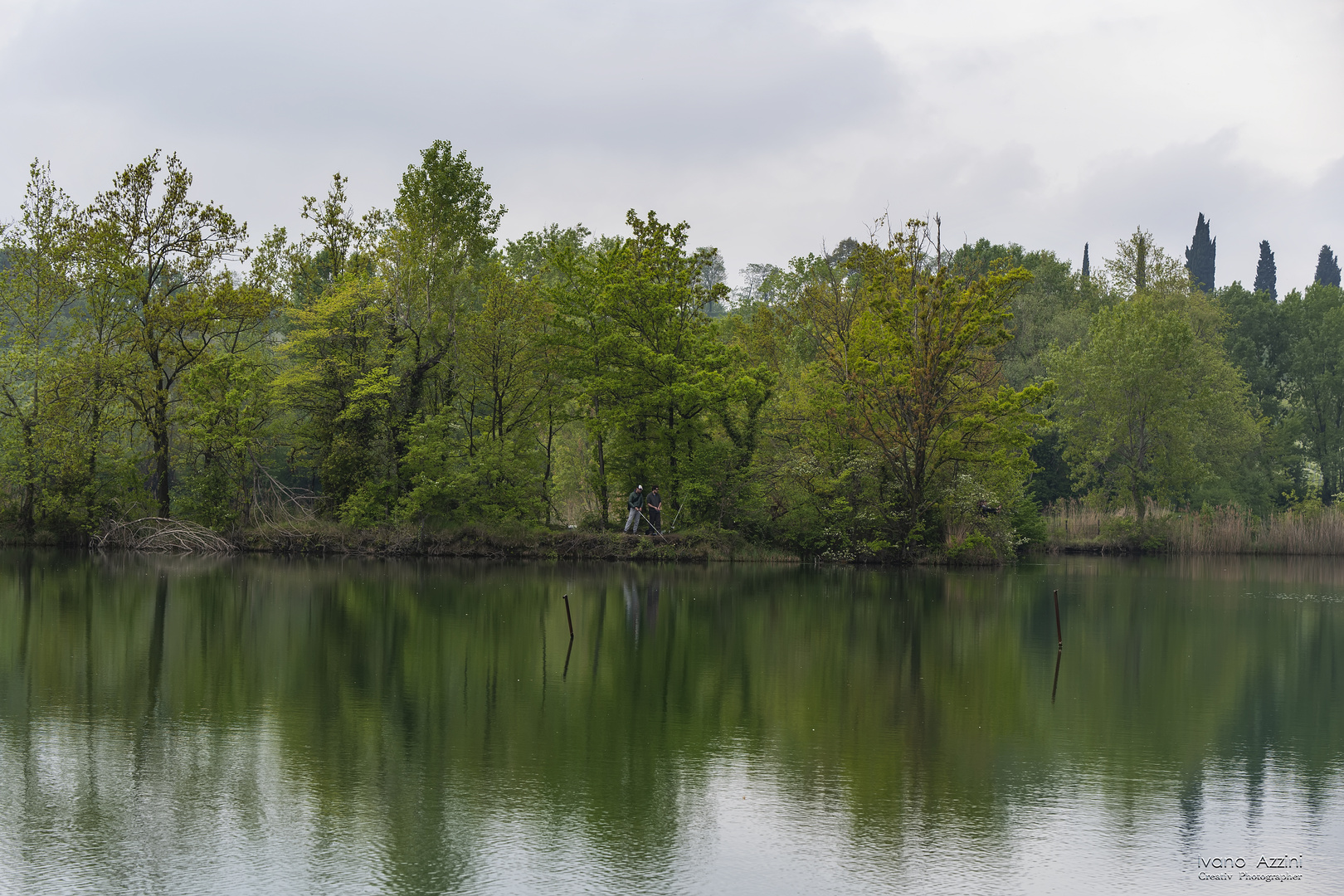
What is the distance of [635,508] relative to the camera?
40250mm

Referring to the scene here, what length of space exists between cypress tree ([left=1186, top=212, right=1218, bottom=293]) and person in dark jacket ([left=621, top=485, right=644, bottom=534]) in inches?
4864

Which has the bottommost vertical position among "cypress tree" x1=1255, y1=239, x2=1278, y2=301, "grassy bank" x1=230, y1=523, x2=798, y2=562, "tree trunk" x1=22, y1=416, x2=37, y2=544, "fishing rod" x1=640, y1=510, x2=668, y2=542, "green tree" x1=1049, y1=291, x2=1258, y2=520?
"grassy bank" x1=230, y1=523, x2=798, y2=562

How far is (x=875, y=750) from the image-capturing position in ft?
36.4

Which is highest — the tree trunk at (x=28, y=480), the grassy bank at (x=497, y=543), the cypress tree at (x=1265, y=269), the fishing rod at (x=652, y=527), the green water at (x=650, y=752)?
the cypress tree at (x=1265, y=269)

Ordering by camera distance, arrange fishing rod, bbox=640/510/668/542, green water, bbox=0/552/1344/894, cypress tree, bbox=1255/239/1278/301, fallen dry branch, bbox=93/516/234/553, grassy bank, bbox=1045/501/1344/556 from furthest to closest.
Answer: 1. cypress tree, bbox=1255/239/1278/301
2. grassy bank, bbox=1045/501/1344/556
3. fishing rod, bbox=640/510/668/542
4. fallen dry branch, bbox=93/516/234/553
5. green water, bbox=0/552/1344/894

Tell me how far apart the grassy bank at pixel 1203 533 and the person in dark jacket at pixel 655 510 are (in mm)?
19335

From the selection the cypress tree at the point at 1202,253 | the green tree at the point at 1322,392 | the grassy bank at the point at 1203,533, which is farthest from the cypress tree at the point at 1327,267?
the grassy bank at the point at 1203,533

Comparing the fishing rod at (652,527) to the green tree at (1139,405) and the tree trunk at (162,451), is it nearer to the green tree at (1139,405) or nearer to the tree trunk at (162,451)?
the tree trunk at (162,451)

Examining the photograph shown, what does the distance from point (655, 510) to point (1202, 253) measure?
415ft

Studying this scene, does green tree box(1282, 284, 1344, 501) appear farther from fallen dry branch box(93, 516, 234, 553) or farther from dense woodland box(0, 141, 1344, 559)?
fallen dry branch box(93, 516, 234, 553)

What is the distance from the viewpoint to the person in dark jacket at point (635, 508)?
40250mm

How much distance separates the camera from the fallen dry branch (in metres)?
39.8

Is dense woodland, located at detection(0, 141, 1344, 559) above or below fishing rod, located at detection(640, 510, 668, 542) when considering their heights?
above

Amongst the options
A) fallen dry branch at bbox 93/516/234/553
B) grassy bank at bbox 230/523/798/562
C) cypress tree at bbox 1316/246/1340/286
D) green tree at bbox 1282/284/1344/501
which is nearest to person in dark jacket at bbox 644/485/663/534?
grassy bank at bbox 230/523/798/562
